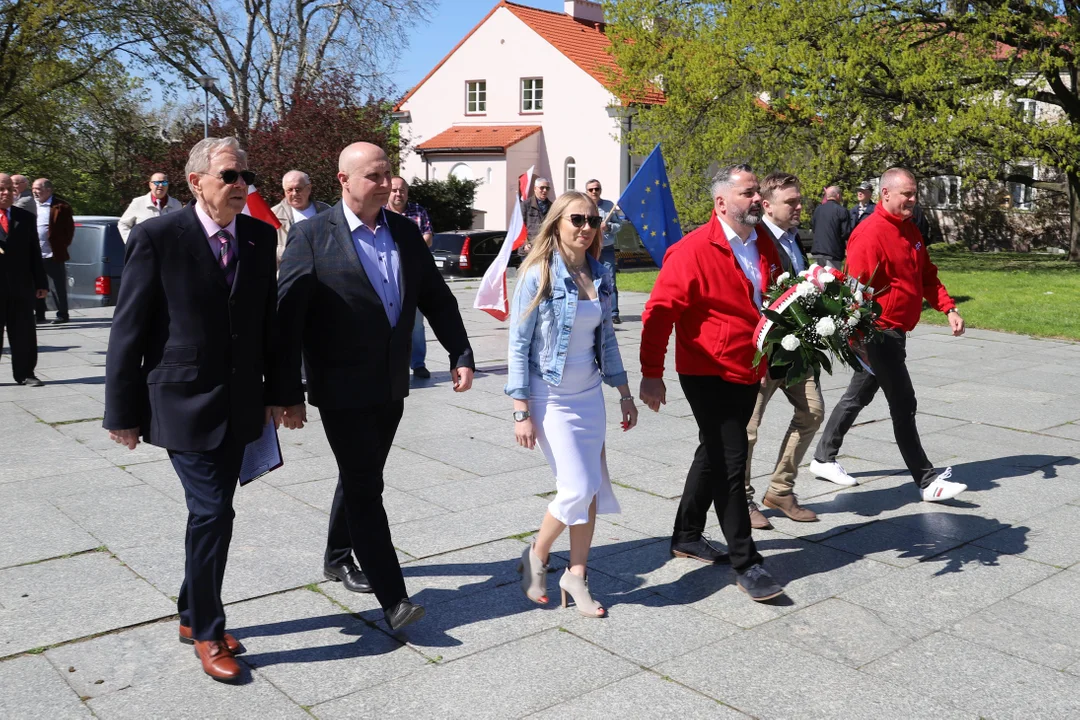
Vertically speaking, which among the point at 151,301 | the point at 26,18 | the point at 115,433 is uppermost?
the point at 26,18

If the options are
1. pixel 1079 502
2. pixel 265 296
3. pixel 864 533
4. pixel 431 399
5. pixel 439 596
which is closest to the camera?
pixel 265 296

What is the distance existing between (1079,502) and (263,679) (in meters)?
4.82

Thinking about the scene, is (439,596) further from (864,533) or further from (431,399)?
(431,399)

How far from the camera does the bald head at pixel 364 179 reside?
412cm

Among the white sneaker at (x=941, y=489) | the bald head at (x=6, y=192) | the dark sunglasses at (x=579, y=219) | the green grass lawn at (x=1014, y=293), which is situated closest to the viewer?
the dark sunglasses at (x=579, y=219)

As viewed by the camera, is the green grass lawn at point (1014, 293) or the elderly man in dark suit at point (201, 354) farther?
the green grass lawn at point (1014, 293)

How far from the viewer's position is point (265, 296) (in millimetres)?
4004

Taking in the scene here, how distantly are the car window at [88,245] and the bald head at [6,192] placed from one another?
6191 mm

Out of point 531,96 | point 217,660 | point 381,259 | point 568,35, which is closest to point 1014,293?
point 381,259

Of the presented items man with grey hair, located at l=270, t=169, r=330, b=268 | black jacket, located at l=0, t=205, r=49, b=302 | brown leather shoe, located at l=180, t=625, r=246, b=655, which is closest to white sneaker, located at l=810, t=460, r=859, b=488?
brown leather shoe, located at l=180, t=625, r=246, b=655

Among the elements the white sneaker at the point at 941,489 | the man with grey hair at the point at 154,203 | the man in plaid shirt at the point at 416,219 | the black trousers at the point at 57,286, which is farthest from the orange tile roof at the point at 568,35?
the white sneaker at the point at 941,489

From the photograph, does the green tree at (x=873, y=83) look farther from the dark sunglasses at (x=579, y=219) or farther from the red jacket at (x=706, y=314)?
the dark sunglasses at (x=579, y=219)

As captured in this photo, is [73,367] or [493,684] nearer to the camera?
[493,684]

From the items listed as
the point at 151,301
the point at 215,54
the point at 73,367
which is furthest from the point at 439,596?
the point at 215,54
